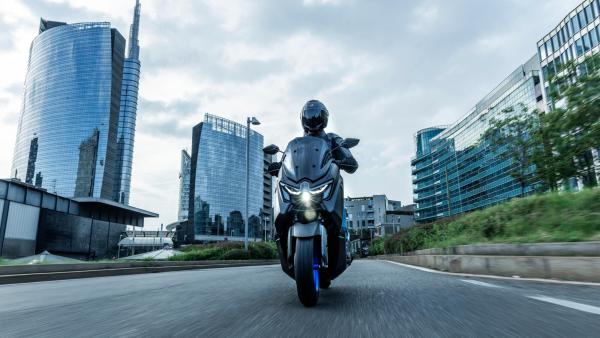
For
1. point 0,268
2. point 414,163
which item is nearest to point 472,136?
point 414,163

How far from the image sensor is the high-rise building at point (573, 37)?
148 feet

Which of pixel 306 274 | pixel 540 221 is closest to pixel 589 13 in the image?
pixel 540 221

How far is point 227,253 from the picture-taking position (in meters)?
24.1

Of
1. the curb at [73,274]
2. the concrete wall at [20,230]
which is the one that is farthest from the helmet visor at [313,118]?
the concrete wall at [20,230]

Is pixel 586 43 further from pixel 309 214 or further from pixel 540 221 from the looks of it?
pixel 309 214

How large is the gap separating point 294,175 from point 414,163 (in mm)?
122991

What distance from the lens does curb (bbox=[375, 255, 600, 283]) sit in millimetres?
5090

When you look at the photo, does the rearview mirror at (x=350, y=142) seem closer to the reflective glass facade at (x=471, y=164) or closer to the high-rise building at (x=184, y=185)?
the reflective glass facade at (x=471, y=164)

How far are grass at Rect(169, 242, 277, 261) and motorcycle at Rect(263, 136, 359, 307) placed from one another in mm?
18387

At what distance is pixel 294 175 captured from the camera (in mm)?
3963

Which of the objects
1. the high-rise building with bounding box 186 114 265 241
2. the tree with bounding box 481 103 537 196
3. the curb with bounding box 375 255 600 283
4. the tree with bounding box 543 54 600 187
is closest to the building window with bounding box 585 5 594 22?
the tree with bounding box 481 103 537 196

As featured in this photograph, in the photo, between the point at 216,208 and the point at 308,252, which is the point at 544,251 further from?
the point at 216,208

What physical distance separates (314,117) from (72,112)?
470 feet

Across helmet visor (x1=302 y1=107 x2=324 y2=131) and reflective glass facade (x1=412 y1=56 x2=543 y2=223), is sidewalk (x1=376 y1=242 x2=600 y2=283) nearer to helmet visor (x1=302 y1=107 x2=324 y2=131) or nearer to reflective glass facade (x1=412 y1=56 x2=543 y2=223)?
helmet visor (x1=302 y1=107 x2=324 y2=131)
